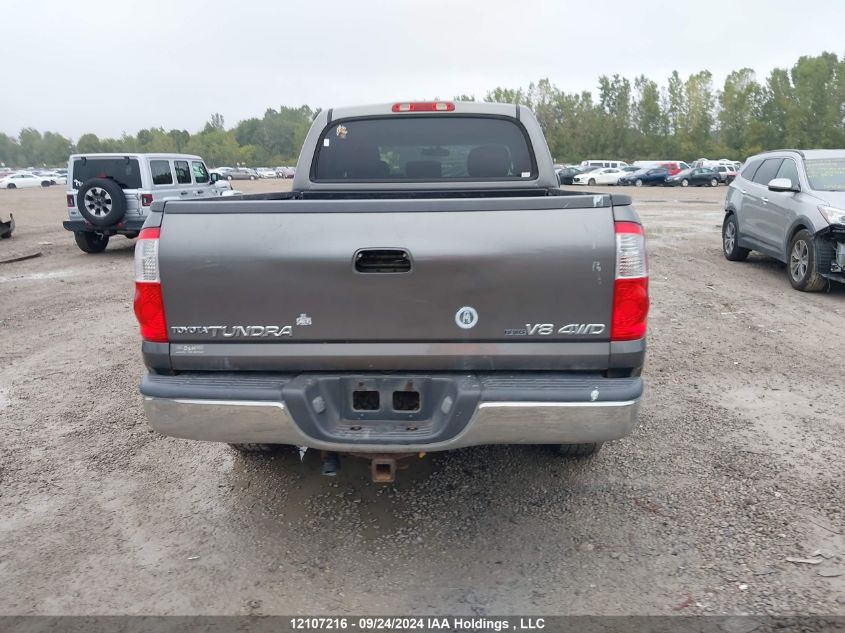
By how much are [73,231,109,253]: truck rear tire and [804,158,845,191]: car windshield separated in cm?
1255

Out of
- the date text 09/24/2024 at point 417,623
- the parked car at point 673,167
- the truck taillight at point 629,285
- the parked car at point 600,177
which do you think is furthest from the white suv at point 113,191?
the parked car at point 600,177

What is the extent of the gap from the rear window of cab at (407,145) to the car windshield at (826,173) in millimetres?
5882

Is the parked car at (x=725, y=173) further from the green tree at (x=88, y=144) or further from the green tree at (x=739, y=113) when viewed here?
the green tree at (x=88, y=144)

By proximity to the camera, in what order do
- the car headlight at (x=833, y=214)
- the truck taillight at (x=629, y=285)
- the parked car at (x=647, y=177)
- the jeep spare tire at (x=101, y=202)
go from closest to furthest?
the truck taillight at (x=629, y=285) < the car headlight at (x=833, y=214) < the jeep spare tire at (x=101, y=202) < the parked car at (x=647, y=177)

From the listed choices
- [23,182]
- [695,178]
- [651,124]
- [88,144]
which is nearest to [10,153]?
[88,144]

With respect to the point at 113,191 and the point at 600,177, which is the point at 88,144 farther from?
the point at 113,191

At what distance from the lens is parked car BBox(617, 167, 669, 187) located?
45781 millimetres

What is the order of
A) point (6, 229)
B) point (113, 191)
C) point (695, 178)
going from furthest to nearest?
point (695, 178) < point (6, 229) < point (113, 191)

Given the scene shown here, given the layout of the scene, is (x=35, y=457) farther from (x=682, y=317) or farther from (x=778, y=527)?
(x=682, y=317)

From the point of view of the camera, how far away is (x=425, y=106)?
4.77m

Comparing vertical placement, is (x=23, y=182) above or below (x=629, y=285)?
above

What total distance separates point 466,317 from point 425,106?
2.51 metres

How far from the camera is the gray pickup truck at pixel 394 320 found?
271 centimetres

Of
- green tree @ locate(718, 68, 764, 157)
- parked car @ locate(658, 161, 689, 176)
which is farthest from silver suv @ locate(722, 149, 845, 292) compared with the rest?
green tree @ locate(718, 68, 764, 157)
